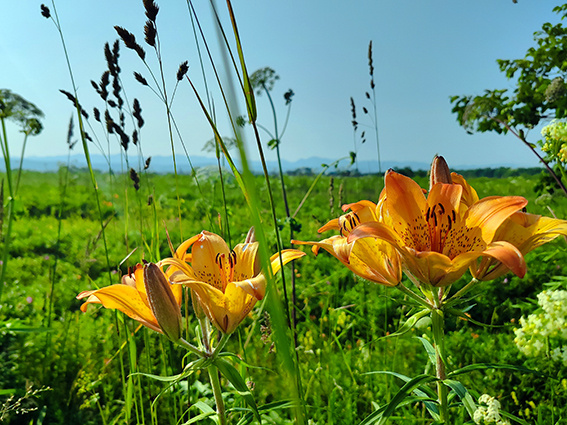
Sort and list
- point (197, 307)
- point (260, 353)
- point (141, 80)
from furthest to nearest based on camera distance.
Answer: point (260, 353), point (141, 80), point (197, 307)

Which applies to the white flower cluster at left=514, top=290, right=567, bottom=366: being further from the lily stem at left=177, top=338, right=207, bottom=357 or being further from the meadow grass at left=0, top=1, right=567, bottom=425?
the lily stem at left=177, top=338, right=207, bottom=357

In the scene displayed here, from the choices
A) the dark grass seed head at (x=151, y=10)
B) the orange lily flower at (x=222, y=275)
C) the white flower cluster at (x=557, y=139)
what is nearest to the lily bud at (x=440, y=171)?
the orange lily flower at (x=222, y=275)

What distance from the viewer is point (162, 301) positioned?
748mm

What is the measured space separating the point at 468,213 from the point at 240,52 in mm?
490

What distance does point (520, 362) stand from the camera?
2.02 meters

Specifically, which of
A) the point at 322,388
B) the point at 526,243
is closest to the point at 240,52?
the point at 526,243

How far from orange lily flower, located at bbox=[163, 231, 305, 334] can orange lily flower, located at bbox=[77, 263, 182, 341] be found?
0.12ft

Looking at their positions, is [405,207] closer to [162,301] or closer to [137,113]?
[162,301]

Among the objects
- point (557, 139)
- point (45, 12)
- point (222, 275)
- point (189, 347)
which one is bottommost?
point (189, 347)

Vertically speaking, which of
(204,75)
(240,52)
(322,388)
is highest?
(204,75)

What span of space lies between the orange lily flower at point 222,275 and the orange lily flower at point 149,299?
4cm

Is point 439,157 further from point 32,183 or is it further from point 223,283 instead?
point 32,183

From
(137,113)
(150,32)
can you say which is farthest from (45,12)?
(150,32)

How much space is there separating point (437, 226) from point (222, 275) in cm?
42
